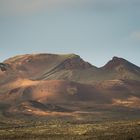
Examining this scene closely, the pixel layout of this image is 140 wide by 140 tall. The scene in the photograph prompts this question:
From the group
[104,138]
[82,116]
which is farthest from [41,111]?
[104,138]

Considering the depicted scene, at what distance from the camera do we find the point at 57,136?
3346 inches

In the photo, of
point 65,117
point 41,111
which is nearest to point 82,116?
point 65,117

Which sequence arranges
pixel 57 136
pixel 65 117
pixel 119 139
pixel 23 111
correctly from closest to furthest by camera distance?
pixel 119 139, pixel 57 136, pixel 65 117, pixel 23 111

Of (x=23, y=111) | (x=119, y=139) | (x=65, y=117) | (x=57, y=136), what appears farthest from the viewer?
(x=23, y=111)

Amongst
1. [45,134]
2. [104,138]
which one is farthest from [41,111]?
[104,138]

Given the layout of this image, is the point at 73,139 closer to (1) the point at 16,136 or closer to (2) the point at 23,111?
(1) the point at 16,136

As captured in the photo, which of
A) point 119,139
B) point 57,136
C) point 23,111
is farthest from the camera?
point 23,111

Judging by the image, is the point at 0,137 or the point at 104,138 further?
the point at 0,137

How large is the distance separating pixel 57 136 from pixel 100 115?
104 m

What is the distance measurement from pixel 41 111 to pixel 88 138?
400 feet

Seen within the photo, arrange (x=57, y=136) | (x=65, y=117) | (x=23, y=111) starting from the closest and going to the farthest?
(x=57, y=136) < (x=65, y=117) < (x=23, y=111)

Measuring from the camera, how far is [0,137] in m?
86.2

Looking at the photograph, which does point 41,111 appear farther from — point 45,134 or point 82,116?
point 45,134

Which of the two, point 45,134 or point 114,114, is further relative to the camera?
point 114,114
